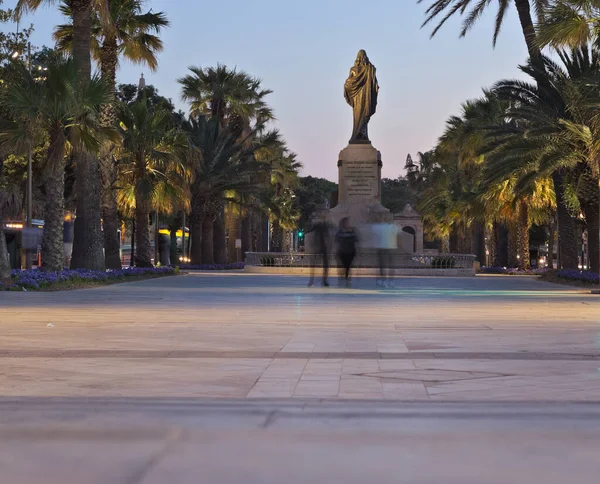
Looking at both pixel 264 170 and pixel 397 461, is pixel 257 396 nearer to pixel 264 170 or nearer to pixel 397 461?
pixel 397 461

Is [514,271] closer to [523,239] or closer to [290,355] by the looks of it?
[523,239]

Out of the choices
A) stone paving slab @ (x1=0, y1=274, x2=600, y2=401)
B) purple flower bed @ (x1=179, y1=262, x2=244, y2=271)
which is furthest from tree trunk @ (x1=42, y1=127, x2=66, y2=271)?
purple flower bed @ (x1=179, y1=262, x2=244, y2=271)

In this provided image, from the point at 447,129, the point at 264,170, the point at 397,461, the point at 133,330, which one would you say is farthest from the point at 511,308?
the point at 447,129

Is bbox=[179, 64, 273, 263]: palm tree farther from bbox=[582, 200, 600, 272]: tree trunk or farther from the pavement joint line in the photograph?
the pavement joint line

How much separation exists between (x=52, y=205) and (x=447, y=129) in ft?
133

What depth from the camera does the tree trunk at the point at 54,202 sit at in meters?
28.2

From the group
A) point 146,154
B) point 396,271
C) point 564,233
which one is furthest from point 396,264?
point 146,154

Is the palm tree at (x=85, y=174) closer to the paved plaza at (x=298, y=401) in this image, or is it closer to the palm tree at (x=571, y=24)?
the palm tree at (x=571, y=24)

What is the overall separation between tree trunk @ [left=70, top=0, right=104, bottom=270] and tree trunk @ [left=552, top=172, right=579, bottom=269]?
1688 cm

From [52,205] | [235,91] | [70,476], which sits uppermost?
[235,91]

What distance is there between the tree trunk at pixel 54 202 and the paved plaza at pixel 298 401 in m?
13.5

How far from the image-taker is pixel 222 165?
53781mm

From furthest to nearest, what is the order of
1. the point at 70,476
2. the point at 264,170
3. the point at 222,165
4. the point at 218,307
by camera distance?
the point at 264,170 < the point at 222,165 < the point at 218,307 < the point at 70,476

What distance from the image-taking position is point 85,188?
104 ft
